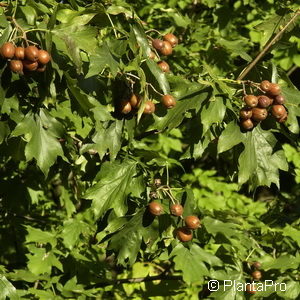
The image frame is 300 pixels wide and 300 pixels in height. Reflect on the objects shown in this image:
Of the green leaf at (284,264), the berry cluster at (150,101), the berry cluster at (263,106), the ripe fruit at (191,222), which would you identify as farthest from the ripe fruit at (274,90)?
the green leaf at (284,264)

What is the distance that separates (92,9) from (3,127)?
0.63 meters

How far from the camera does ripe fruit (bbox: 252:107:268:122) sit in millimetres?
2307

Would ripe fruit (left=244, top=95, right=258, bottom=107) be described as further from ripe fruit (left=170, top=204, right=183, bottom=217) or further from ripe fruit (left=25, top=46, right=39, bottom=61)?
ripe fruit (left=25, top=46, right=39, bottom=61)

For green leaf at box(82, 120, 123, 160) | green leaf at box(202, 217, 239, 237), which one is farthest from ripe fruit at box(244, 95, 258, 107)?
green leaf at box(202, 217, 239, 237)

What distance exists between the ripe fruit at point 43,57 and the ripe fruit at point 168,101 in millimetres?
524

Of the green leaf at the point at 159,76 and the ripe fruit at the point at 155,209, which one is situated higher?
the green leaf at the point at 159,76

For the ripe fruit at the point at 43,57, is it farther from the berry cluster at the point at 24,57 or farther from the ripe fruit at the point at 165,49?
the ripe fruit at the point at 165,49

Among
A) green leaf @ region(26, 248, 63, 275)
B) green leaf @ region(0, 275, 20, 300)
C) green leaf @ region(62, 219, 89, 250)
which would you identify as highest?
green leaf @ region(0, 275, 20, 300)

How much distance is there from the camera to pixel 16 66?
204cm

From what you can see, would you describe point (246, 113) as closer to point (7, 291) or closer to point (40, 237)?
point (7, 291)

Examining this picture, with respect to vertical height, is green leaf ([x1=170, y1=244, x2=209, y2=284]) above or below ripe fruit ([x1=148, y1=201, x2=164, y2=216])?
below

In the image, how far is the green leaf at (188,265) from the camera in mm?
2762

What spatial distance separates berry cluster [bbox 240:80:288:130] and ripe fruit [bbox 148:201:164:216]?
511mm

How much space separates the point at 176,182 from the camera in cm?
297
